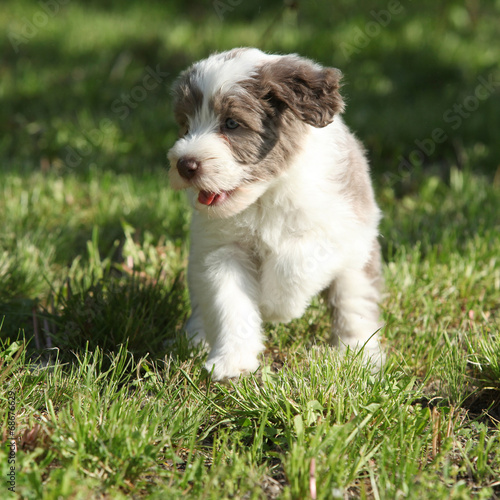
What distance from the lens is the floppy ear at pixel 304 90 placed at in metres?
2.94

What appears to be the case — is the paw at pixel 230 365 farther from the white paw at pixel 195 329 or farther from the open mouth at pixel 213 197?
the open mouth at pixel 213 197

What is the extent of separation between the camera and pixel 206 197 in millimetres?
2961

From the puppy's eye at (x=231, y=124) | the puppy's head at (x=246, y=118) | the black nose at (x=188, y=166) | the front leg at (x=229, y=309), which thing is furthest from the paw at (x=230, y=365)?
the puppy's eye at (x=231, y=124)

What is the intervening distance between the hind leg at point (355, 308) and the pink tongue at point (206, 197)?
2.65 feet

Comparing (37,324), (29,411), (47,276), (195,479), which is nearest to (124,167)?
(47,276)

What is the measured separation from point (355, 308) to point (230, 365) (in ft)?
2.53

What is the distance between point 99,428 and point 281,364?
119 centimetres

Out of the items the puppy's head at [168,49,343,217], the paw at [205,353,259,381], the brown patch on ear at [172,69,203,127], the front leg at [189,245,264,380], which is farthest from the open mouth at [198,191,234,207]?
the paw at [205,353,259,381]

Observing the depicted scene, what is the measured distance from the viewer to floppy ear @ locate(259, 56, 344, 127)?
2.94 m

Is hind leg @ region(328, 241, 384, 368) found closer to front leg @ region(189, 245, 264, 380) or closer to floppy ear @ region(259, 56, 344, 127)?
front leg @ region(189, 245, 264, 380)

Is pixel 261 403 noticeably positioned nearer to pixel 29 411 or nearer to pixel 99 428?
pixel 99 428

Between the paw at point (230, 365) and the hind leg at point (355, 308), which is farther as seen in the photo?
the hind leg at point (355, 308)

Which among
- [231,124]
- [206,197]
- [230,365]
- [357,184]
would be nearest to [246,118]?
[231,124]

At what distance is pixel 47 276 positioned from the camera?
4.02 metres
